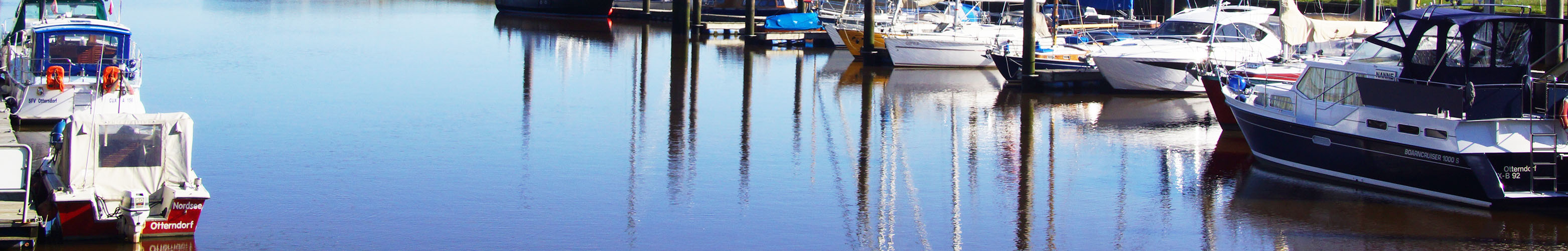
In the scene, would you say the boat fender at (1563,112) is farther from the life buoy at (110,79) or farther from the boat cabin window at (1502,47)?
the life buoy at (110,79)

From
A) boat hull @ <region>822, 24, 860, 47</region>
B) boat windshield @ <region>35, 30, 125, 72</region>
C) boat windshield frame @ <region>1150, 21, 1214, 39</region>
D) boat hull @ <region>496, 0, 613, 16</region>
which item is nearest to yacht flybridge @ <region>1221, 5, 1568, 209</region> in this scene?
boat windshield frame @ <region>1150, 21, 1214, 39</region>

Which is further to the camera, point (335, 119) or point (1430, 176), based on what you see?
point (335, 119)

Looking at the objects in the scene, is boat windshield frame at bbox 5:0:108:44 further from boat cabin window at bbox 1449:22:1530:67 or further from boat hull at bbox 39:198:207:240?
boat cabin window at bbox 1449:22:1530:67

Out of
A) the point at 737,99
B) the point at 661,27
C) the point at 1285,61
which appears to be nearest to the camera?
the point at 1285,61

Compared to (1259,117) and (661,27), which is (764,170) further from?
(661,27)

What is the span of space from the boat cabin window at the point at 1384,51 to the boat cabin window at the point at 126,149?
11257 millimetres

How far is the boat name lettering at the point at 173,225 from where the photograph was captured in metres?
10.0

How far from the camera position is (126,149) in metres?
10.0

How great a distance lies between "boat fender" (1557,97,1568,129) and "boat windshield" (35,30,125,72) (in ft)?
52.9

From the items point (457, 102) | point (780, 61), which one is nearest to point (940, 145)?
point (457, 102)

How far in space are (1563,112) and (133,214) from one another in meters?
11.8

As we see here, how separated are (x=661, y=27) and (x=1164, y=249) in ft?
123

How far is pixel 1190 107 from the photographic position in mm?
21453

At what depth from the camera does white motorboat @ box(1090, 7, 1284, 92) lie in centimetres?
2275
